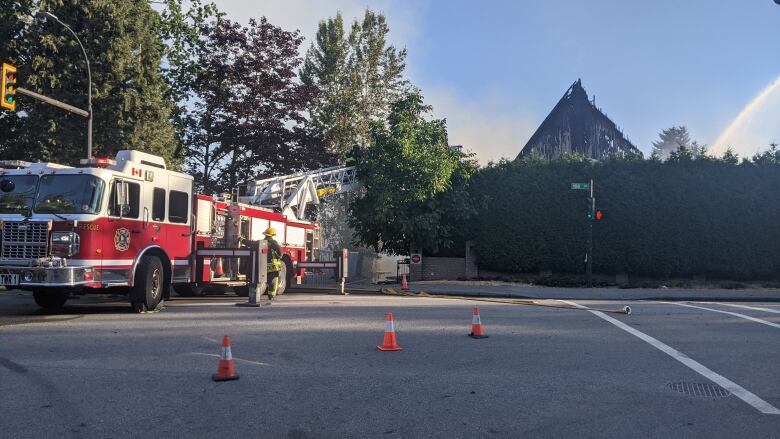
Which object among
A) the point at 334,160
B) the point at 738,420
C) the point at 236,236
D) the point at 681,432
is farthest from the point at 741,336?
the point at 334,160

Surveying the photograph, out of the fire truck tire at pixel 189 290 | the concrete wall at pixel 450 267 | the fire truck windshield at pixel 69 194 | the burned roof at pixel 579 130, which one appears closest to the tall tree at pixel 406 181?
the concrete wall at pixel 450 267

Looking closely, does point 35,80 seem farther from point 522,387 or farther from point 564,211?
point 522,387

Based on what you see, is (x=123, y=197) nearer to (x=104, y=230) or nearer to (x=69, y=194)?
(x=104, y=230)

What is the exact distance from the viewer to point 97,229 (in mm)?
11781

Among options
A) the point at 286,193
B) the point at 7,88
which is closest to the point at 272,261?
the point at 286,193

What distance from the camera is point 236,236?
659 inches

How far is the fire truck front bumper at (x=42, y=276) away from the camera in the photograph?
11.3 m

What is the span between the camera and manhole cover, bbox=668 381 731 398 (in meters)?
6.52

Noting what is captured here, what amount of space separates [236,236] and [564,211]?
592 inches

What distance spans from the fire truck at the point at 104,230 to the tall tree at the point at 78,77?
39.2 ft

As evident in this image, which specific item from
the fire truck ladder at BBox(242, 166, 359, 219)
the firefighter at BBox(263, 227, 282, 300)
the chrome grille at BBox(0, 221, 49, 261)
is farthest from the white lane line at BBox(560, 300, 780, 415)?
the fire truck ladder at BBox(242, 166, 359, 219)

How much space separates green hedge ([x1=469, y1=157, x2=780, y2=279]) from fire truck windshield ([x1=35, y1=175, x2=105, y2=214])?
18042mm

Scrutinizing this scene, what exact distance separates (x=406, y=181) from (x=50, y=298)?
49.1ft

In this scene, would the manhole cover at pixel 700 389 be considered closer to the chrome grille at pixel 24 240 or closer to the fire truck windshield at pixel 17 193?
the chrome grille at pixel 24 240
